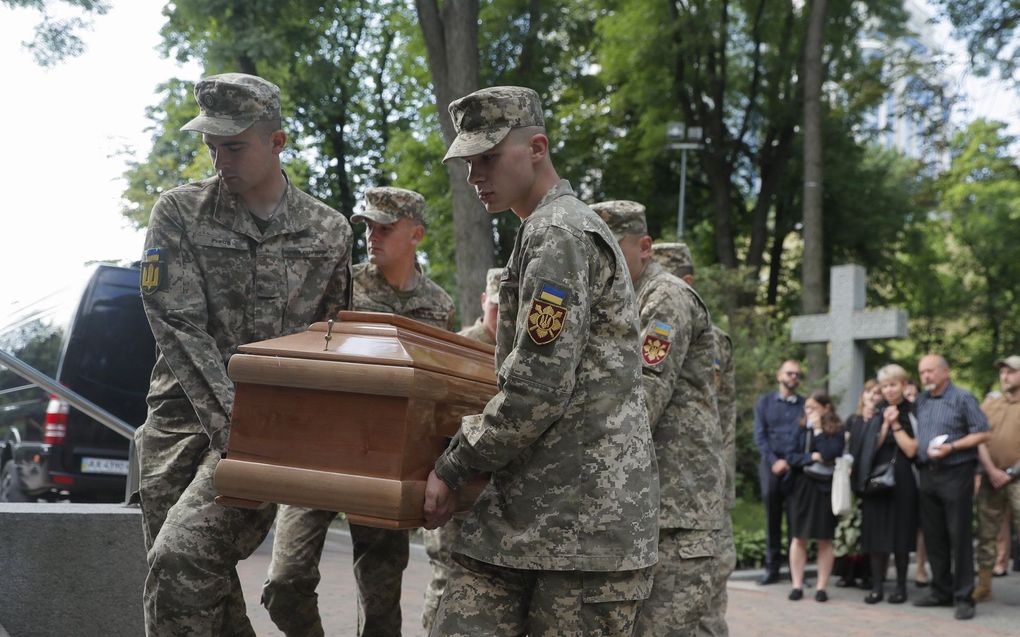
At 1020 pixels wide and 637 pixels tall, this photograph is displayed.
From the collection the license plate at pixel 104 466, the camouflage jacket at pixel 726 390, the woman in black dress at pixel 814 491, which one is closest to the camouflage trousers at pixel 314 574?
the camouflage jacket at pixel 726 390

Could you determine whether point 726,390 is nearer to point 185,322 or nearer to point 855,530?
point 185,322

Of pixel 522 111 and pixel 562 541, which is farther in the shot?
pixel 522 111

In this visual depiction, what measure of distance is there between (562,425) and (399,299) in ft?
9.92

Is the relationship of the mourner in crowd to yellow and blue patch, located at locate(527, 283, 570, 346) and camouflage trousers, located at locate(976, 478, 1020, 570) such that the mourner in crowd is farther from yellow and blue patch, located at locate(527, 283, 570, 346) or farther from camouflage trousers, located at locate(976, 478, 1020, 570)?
yellow and blue patch, located at locate(527, 283, 570, 346)

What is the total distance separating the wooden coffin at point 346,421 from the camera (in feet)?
10.7

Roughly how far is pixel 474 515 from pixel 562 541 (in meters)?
0.29

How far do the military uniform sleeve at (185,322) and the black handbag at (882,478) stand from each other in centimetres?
839

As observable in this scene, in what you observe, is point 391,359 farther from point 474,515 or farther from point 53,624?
point 53,624

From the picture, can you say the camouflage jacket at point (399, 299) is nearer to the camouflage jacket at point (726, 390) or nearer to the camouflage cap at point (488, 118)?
the camouflage jacket at point (726, 390)

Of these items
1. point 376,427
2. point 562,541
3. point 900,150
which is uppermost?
point 900,150

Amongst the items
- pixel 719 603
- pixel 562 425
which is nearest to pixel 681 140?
pixel 719 603

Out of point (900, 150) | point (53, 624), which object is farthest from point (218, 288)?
point (900, 150)

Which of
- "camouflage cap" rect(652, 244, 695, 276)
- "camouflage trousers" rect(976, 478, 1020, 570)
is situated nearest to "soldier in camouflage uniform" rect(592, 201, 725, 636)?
"camouflage cap" rect(652, 244, 695, 276)

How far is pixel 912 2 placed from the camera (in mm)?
26562
